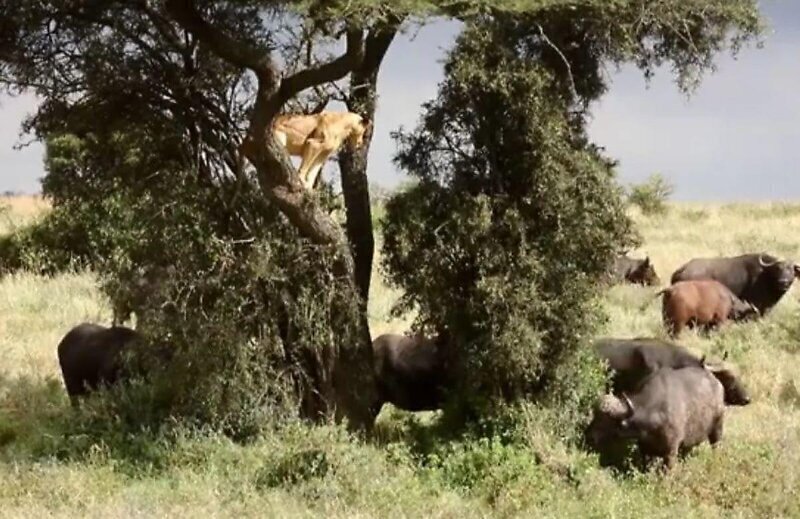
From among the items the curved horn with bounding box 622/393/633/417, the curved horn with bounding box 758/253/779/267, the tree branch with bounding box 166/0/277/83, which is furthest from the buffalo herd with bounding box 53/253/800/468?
the curved horn with bounding box 758/253/779/267

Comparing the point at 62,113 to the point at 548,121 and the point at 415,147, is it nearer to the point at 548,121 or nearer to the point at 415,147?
the point at 415,147

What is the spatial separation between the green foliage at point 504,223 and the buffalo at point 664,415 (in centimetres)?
50

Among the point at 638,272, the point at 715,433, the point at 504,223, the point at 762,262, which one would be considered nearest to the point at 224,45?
the point at 504,223

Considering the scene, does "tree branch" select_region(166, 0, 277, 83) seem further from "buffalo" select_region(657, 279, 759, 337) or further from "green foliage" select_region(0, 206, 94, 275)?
"green foliage" select_region(0, 206, 94, 275)

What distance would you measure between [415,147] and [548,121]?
151 centimetres

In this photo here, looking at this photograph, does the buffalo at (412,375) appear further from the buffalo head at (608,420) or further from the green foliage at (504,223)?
the buffalo head at (608,420)

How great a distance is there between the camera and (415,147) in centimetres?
1348

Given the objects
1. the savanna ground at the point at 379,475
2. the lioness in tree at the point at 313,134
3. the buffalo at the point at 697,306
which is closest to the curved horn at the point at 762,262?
the buffalo at the point at 697,306

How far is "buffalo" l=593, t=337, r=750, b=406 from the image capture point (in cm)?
1412

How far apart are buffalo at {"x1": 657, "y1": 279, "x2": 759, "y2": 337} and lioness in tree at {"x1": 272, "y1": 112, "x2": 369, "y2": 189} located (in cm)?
913

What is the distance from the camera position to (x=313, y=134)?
43.3ft

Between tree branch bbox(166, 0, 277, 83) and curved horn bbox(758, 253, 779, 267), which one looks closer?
tree branch bbox(166, 0, 277, 83)

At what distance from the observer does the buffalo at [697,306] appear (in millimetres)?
20828

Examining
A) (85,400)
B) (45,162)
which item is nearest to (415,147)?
(85,400)
